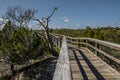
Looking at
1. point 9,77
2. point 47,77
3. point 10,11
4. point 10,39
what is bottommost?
point 9,77

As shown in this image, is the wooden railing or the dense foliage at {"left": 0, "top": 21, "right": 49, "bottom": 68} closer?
the wooden railing

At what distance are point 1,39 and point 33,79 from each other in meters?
9.02

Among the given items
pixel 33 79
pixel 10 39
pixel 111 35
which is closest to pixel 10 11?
pixel 111 35

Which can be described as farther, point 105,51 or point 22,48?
point 22,48

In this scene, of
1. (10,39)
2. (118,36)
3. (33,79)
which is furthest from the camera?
(118,36)

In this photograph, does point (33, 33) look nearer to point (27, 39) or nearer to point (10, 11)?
point (27, 39)

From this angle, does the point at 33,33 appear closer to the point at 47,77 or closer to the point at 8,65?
the point at 8,65

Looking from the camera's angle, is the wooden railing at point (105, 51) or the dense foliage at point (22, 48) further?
the dense foliage at point (22, 48)

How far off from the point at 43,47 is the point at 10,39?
3.41 meters

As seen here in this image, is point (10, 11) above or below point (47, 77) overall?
above

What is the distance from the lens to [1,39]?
19734mm

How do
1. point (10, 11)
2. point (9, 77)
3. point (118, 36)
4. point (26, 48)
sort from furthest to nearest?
1. point (10, 11)
2. point (118, 36)
3. point (26, 48)
4. point (9, 77)

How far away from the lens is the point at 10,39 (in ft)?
59.9

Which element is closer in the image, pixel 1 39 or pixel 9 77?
pixel 9 77
